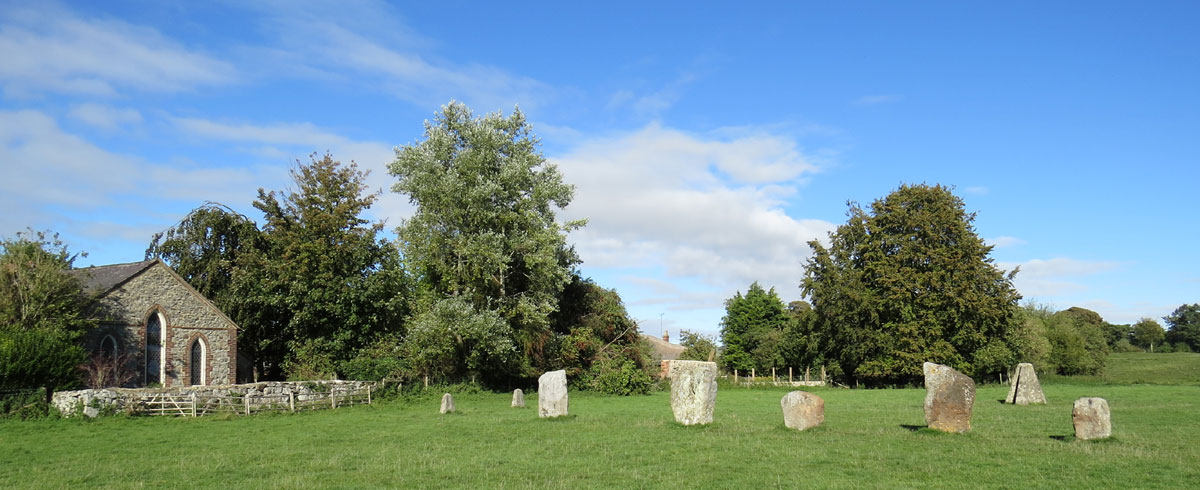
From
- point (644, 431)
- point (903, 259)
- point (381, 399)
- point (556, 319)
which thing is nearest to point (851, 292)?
point (903, 259)

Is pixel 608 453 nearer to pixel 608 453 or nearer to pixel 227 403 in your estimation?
pixel 608 453

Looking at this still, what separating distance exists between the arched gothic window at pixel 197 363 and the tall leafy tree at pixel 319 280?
4277mm

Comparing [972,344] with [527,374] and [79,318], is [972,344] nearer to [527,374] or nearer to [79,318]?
[527,374]

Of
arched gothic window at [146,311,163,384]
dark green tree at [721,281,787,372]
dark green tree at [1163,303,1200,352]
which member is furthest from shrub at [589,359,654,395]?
dark green tree at [1163,303,1200,352]

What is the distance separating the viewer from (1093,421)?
625 inches

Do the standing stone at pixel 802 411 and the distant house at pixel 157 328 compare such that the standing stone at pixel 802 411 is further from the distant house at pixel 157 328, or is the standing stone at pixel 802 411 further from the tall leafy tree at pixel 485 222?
the distant house at pixel 157 328

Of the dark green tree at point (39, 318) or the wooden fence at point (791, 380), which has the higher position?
the dark green tree at point (39, 318)

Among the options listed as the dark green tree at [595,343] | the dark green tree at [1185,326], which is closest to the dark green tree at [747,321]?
the dark green tree at [595,343]

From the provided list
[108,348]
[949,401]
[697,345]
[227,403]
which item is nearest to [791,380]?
[697,345]

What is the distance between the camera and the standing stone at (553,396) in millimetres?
23500

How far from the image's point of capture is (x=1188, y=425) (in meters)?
19.4

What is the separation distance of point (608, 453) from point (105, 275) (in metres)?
30.1

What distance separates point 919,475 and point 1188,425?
467 inches

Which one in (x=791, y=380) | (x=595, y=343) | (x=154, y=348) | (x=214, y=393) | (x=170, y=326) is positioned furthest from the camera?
(x=791, y=380)
